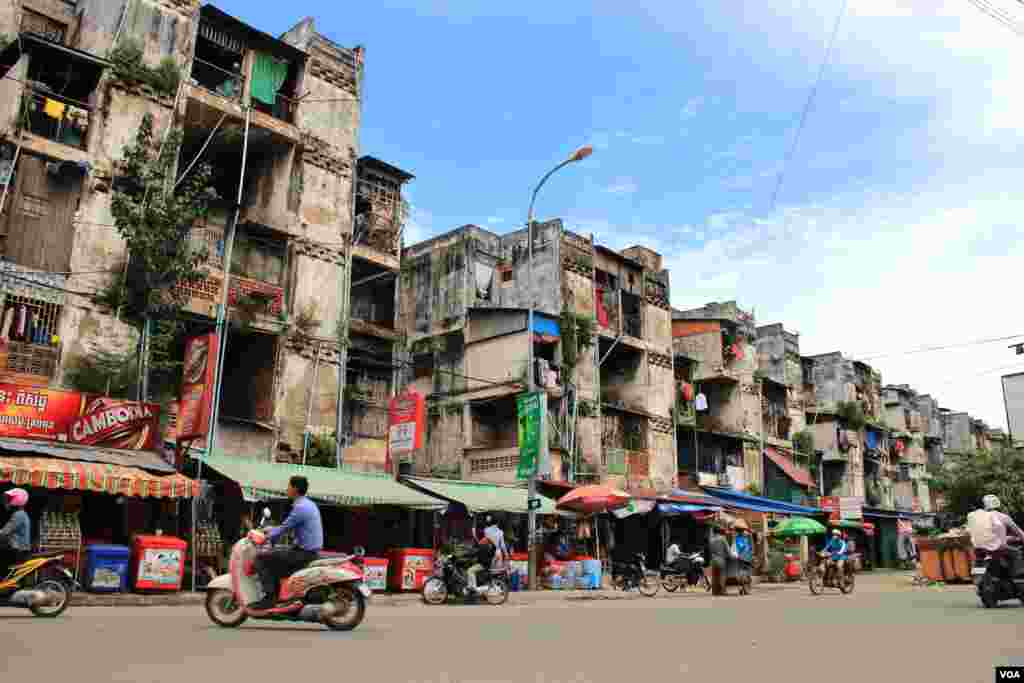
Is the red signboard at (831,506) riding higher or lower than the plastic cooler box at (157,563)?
higher

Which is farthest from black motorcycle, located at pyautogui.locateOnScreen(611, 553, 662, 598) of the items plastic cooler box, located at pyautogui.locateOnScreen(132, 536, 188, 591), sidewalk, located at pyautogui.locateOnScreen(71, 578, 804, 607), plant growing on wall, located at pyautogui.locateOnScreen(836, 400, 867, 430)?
plant growing on wall, located at pyautogui.locateOnScreen(836, 400, 867, 430)

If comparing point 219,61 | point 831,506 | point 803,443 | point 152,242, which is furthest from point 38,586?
point 803,443

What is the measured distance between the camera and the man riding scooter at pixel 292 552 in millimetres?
8508

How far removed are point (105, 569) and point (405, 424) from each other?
9.02 metres

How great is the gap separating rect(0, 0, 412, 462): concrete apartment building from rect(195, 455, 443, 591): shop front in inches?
75.1

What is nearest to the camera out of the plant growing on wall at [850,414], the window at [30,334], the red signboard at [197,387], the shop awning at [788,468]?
the red signboard at [197,387]

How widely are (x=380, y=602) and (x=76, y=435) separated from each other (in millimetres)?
7056

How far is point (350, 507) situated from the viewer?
2134cm

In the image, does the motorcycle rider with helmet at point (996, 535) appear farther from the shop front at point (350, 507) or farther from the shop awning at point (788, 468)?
the shop awning at point (788, 468)

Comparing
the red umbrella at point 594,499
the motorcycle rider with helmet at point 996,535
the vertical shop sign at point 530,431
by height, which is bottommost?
the motorcycle rider with helmet at point 996,535

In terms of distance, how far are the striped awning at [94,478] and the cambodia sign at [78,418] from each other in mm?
1025

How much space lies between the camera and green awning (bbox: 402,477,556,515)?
73.9 ft

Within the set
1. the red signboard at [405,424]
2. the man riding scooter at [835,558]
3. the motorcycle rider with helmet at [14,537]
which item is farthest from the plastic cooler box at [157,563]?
the man riding scooter at [835,558]

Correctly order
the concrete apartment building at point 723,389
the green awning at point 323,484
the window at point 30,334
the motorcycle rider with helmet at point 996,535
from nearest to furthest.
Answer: the motorcycle rider with helmet at point 996,535
the window at point 30,334
the green awning at point 323,484
the concrete apartment building at point 723,389
